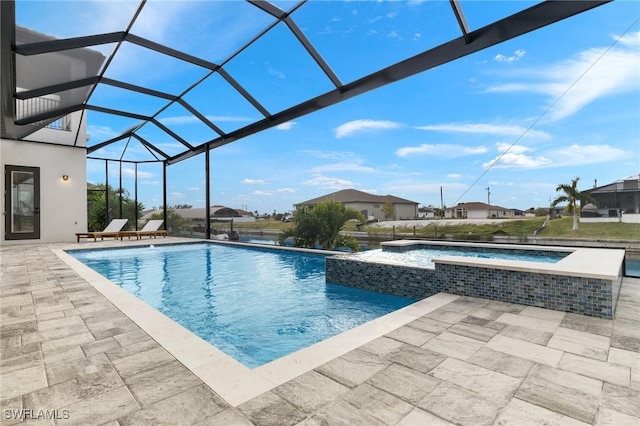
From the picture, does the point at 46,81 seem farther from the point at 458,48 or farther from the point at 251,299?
the point at 458,48

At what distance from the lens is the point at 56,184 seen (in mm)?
11094

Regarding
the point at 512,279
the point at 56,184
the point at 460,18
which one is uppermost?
the point at 460,18

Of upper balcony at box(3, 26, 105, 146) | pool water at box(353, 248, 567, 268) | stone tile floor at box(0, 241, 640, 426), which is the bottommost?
stone tile floor at box(0, 241, 640, 426)

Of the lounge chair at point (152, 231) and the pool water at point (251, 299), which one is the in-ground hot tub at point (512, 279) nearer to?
the pool water at point (251, 299)

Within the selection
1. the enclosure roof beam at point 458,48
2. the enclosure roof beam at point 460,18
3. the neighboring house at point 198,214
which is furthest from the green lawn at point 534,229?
the neighboring house at point 198,214

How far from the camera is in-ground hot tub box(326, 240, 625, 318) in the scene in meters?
3.17

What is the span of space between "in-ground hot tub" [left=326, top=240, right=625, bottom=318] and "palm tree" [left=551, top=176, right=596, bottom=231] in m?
2.65

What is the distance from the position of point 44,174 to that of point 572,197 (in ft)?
51.3

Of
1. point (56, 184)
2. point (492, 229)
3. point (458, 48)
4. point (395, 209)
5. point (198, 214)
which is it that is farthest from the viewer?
point (395, 209)

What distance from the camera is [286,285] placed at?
575cm

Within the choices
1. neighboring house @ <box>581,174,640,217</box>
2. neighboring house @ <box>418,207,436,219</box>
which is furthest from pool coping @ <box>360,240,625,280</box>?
neighboring house @ <box>418,207,436,219</box>

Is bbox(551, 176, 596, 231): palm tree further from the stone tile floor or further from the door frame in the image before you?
the door frame

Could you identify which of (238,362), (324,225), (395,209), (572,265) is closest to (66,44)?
(238,362)

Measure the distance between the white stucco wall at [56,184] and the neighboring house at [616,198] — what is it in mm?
15198
